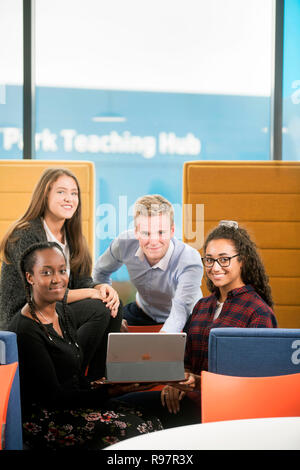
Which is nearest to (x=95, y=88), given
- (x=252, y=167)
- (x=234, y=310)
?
(x=252, y=167)

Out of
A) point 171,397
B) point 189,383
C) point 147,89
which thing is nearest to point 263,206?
point 147,89

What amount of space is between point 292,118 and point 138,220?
1253mm

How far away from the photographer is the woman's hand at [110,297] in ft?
9.60

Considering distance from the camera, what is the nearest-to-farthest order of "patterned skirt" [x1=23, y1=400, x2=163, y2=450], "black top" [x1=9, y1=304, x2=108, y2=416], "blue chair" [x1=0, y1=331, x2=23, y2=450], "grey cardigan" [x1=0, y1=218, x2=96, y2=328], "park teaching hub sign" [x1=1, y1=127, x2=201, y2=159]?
"blue chair" [x1=0, y1=331, x2=23, y2=450], "patterned skirt" [x1=23, y1=400, x2=163, y2=450], "black top" [x1=9, y1=304, x2=108, y2=416], "grey cardigan" [x1=0, y1=218, x2=96, y2=328], "park teaching hub sign" [x1=1, y1=127, x2=201, y2=159]

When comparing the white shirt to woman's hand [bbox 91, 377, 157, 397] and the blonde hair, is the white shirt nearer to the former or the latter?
the blonde hair

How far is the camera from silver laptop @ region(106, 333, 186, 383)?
9.32 feet

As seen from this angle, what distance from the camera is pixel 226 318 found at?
8.89ft

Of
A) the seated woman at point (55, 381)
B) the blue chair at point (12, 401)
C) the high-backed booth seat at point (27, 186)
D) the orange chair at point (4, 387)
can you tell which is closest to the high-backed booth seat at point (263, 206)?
the high-backed booth seat at point (27, 186)

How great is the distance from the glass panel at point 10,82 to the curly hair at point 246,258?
138 centimetres

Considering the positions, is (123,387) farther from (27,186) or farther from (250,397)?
(27,186)

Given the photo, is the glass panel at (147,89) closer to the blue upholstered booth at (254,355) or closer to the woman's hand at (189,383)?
the woman's hand at (189,383)

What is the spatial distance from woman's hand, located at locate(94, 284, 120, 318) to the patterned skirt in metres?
0.60

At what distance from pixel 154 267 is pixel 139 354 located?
545 millimetres

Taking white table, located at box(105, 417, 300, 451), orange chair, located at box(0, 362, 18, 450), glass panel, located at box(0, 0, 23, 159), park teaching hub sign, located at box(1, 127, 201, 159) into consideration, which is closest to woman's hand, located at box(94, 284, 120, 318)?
park teaching hub sign, located at box(1, 127, 201, 159)
